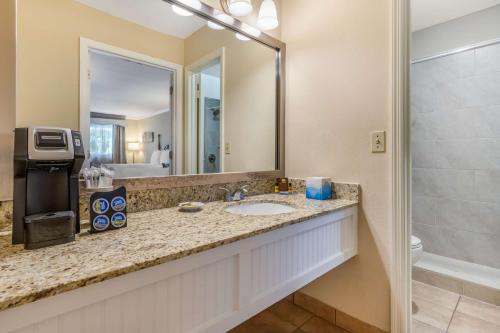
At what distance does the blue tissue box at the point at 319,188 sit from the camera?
4.85 feet

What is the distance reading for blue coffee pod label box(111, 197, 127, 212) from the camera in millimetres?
854

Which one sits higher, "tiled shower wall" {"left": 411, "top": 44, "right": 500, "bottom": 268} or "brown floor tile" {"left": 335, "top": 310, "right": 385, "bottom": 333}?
"tiled shower wall" {"left": 411, "top": 44, "right": 500, "bottom": 268}

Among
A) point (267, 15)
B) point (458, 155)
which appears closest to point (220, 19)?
point (267, 15)

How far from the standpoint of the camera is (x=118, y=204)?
87 centimetres

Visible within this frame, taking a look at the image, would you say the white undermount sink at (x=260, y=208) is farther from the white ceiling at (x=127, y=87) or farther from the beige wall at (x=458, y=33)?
the beige wall at (x=458, y=33)

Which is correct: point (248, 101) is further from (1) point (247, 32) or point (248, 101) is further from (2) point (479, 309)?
(2) point (479, 309)

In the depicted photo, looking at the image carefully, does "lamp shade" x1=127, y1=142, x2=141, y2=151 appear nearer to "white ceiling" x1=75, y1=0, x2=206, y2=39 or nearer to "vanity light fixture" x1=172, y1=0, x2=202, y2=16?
"white ceiling" x1=75, y1=0, x2=206, y2=39

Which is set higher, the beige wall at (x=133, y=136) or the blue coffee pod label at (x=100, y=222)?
the beige wall at (x=133, y=136)

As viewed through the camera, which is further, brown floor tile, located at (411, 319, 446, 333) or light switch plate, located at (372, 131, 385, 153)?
brown floor tile, located at (411, 319, 446, 333)

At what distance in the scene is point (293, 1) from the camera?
177 centimetres

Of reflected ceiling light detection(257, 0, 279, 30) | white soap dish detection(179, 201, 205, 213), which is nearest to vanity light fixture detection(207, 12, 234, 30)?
reflected ceiling light detection(257, 0, 279, 30)

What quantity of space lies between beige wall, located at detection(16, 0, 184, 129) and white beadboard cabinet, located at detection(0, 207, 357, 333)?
27.6 inches

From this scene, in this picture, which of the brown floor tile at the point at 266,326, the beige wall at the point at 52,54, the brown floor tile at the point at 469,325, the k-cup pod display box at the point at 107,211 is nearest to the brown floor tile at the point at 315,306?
the brown floor tile at the point at 266,326

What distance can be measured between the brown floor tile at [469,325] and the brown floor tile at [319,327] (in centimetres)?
66
